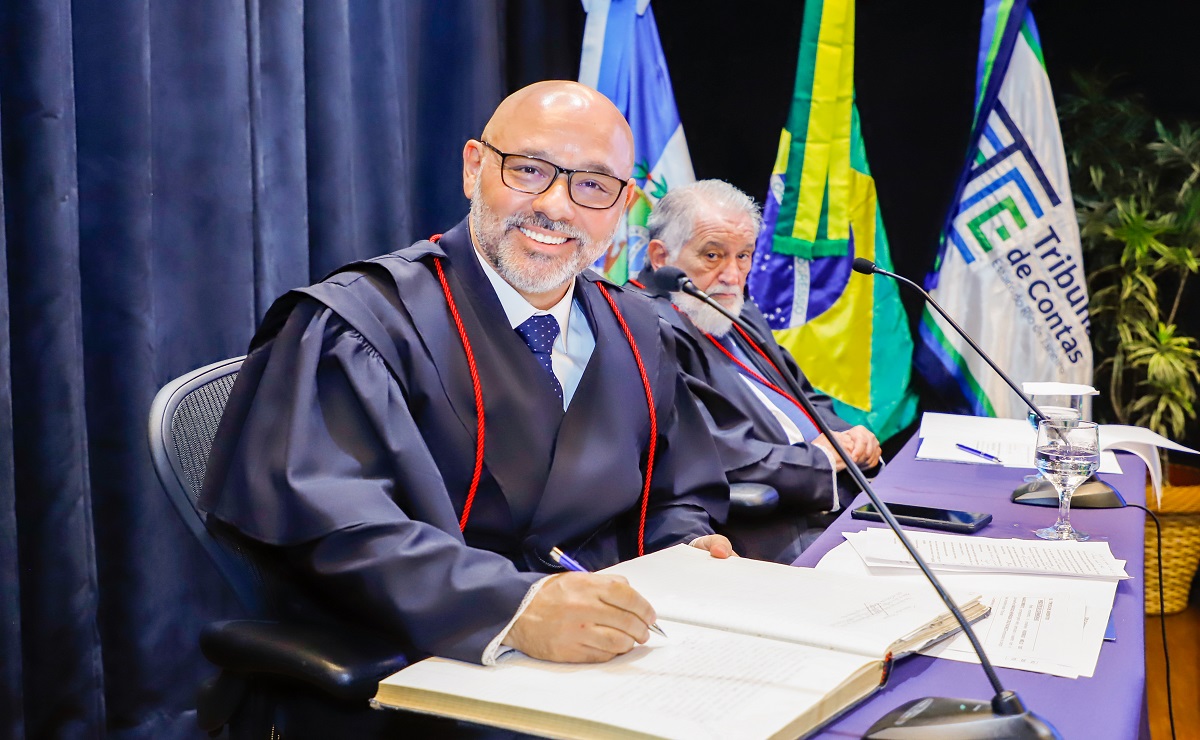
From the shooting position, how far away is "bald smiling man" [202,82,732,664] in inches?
45.0

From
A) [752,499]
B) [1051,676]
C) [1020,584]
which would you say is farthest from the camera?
[752,499]

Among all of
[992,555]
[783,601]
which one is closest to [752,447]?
[992,555]

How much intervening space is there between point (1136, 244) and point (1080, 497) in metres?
2.40

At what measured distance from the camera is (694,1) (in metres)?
4.75

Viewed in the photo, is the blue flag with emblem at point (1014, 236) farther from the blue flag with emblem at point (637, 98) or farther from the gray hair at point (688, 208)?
the gray hair at point (688, 208)

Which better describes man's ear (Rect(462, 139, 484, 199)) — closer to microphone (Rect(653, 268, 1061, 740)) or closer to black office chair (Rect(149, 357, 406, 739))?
black office chair (Rect(149, 357, 406, 739))

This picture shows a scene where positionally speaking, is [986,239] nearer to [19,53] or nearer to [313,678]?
[19,53]

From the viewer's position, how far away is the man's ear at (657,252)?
10.2 feet

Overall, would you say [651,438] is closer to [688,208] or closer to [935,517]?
[935,517]

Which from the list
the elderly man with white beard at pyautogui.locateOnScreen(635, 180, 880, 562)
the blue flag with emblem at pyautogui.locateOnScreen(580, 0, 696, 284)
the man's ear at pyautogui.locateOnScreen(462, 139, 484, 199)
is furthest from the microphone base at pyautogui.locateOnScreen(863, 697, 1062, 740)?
the blue flag with emblem at pyautogui.locateOnScreen(580, 0, 696, 284)

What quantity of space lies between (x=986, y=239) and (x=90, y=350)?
3233 millimetres

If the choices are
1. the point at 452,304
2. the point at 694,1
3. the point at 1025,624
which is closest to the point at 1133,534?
the point at 1025,624

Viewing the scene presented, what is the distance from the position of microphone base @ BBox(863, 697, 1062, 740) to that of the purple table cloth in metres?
0.04

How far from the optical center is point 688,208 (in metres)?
3.06
